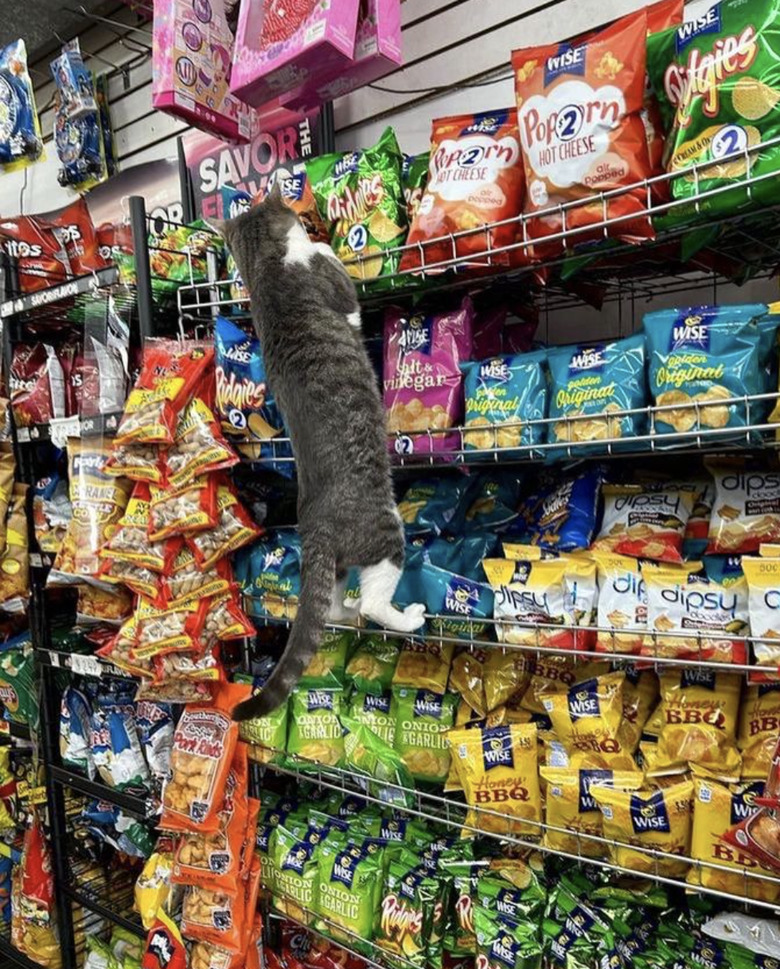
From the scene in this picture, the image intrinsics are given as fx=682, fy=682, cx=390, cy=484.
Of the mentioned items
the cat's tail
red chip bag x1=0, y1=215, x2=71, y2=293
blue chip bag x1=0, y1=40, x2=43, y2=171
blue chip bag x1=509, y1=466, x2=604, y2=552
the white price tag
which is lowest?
the cat's tail

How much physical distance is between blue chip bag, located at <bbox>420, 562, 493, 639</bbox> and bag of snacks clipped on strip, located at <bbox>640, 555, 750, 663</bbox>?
0.34 metres

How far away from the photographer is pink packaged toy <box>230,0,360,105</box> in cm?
153

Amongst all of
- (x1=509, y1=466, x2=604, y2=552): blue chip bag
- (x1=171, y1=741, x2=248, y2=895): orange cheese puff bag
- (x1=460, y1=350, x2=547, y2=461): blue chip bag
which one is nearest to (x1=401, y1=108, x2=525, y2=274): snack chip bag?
(x1=460, y1=350, x2=547, y2=461): blue chip bag

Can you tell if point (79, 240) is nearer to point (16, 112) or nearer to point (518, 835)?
point (16, 112)

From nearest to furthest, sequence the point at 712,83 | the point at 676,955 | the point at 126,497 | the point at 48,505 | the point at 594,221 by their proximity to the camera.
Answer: the point at 712,83, the point at 594,221, the point at 676,955, the point at 126,497, the point at 48,505

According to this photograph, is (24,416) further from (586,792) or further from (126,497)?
(586,792)

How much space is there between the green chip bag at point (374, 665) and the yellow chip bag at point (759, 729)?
2.67ft

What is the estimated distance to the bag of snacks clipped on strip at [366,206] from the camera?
59.6 inches

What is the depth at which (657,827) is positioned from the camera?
1249mm

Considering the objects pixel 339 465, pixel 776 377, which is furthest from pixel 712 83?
pixel 339 465

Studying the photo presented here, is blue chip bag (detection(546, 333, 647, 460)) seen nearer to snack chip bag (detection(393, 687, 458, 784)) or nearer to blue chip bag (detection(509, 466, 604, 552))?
blue chip bag (detection(509, 466, 604, 552))

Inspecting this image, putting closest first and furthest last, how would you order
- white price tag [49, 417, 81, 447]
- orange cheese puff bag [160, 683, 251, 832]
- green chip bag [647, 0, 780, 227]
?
green chip bag [647, 0, 780, 227], orange cheese puff bag [160, 683, 251, 832], white price tag [49, 417, 81, 447]

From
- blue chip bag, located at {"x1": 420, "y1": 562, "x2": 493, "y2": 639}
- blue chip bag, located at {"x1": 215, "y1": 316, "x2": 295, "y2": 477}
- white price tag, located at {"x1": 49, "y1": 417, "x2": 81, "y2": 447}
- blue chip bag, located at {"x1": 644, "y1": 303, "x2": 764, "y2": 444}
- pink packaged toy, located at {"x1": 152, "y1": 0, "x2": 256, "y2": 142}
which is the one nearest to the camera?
blue chip bag, located at {"x1": 644, "y1": 303, "x2": 764, "y2": 444}

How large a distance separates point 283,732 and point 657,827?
0.98 m
